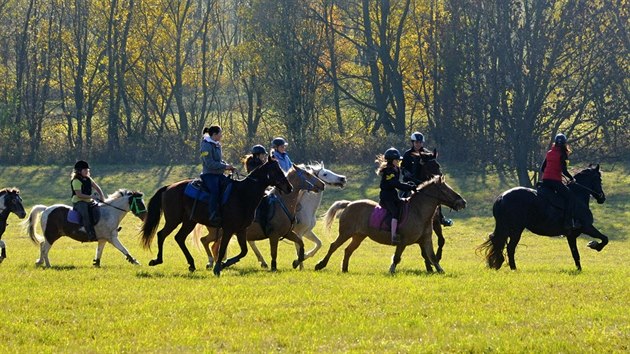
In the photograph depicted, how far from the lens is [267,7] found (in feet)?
179

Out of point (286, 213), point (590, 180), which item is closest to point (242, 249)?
point (286, 213)

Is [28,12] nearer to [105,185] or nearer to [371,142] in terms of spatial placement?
[105,185]

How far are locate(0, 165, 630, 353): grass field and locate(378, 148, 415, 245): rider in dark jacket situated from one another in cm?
97

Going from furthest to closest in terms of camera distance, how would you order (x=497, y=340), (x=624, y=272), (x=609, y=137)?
1. (x=609, y=137)
2. (x=624, y=272)
3. (x=497, y=340)

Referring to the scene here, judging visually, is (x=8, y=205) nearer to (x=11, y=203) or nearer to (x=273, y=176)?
(x=11, y=203)

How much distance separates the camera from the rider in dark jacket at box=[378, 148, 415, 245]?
19172 mm

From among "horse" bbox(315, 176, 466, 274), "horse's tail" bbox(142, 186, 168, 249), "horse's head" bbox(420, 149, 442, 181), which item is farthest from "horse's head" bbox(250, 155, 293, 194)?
"horse's head" bbox(420, 149, 442, 181)

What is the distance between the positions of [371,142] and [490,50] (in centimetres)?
1008

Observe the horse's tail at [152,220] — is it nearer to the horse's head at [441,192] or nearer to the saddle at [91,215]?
the saddle at [91,215]

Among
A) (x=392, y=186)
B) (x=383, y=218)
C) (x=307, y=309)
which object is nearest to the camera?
(x=307, y=309)

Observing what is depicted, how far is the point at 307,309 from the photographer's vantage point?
13914mm

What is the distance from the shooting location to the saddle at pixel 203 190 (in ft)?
61.8

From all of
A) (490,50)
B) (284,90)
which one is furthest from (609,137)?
(284,90)

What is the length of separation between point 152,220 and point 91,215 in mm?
2074
